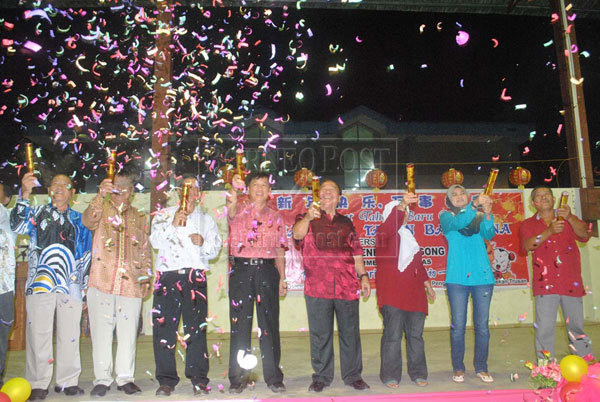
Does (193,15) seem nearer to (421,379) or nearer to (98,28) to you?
(98,28)

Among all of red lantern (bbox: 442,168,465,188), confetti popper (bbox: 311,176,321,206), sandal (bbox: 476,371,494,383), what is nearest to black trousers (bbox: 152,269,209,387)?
confetti popper (bbox: 311,176,321,206)

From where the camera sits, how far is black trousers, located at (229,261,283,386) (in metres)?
3.31

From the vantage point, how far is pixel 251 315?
11.1 feet

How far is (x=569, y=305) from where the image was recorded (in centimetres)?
358

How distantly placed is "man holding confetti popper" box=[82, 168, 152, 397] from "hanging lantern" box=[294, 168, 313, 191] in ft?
8.19

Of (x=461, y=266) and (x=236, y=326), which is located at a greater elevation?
(x=461, y=266)

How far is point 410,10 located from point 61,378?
6.37m

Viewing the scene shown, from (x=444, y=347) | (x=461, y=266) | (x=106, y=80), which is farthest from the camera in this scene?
(x=444, y=347)

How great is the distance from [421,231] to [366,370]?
2409 millimetres

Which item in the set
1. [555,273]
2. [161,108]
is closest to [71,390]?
[161,108]

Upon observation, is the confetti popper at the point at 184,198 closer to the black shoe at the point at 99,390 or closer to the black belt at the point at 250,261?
the black belt at the point at 250,261

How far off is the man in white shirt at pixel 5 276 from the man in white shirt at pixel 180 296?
101 cm

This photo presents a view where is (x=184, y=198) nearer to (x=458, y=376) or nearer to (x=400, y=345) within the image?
(x=400, y=345)

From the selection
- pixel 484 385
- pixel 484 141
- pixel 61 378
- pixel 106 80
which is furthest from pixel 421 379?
pixel 484 141
